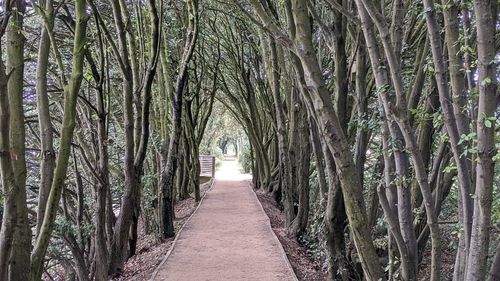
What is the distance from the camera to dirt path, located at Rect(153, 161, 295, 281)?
6.90m

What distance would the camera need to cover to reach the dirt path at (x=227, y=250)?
22.6ft

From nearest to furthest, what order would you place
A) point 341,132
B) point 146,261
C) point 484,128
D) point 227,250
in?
point 484,128 → point 341,132 → point 146,261 → point 227,250

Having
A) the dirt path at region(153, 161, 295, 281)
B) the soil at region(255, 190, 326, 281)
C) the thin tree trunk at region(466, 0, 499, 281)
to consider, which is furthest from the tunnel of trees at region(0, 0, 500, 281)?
the dirt path at region(153, 161, 295, 281)

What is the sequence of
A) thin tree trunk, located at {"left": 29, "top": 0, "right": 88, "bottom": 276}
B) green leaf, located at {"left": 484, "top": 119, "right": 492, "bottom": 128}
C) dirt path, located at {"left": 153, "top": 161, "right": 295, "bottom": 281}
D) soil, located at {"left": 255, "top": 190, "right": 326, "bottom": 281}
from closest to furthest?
green leaf, located at {"left": 484, "top": 119, "right": 492, "bottom": 128}, thin tree trunk, located at {"left": 29, "top": 0, "right": 88, "bottom": 276}, dirt path, located at {"left": 153, "top": 161, "right": 295, "bottom": 281}, soil, located at {"left": 255, "top": 190, "right": 326, "bottom": 281}

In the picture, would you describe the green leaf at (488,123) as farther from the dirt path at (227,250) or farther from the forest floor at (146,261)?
the forest floor at (146,261)

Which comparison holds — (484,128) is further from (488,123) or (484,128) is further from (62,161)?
(62,161)

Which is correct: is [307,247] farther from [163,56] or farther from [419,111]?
[419,111]

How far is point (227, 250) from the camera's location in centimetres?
Answer: 850

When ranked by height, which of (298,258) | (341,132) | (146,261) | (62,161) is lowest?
(298,258)

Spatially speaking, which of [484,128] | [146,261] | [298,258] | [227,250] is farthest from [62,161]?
[298,258]

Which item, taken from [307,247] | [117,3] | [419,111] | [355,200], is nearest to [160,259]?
[307,247]

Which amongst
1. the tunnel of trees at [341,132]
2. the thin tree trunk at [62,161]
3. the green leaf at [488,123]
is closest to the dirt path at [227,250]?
the tunnel of trees at [341,132]

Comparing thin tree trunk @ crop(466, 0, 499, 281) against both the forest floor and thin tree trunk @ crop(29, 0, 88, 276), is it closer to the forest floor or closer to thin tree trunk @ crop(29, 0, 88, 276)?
thin tree trunk @ crop(29, 0, 88, 276)

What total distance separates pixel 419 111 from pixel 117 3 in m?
5.31
